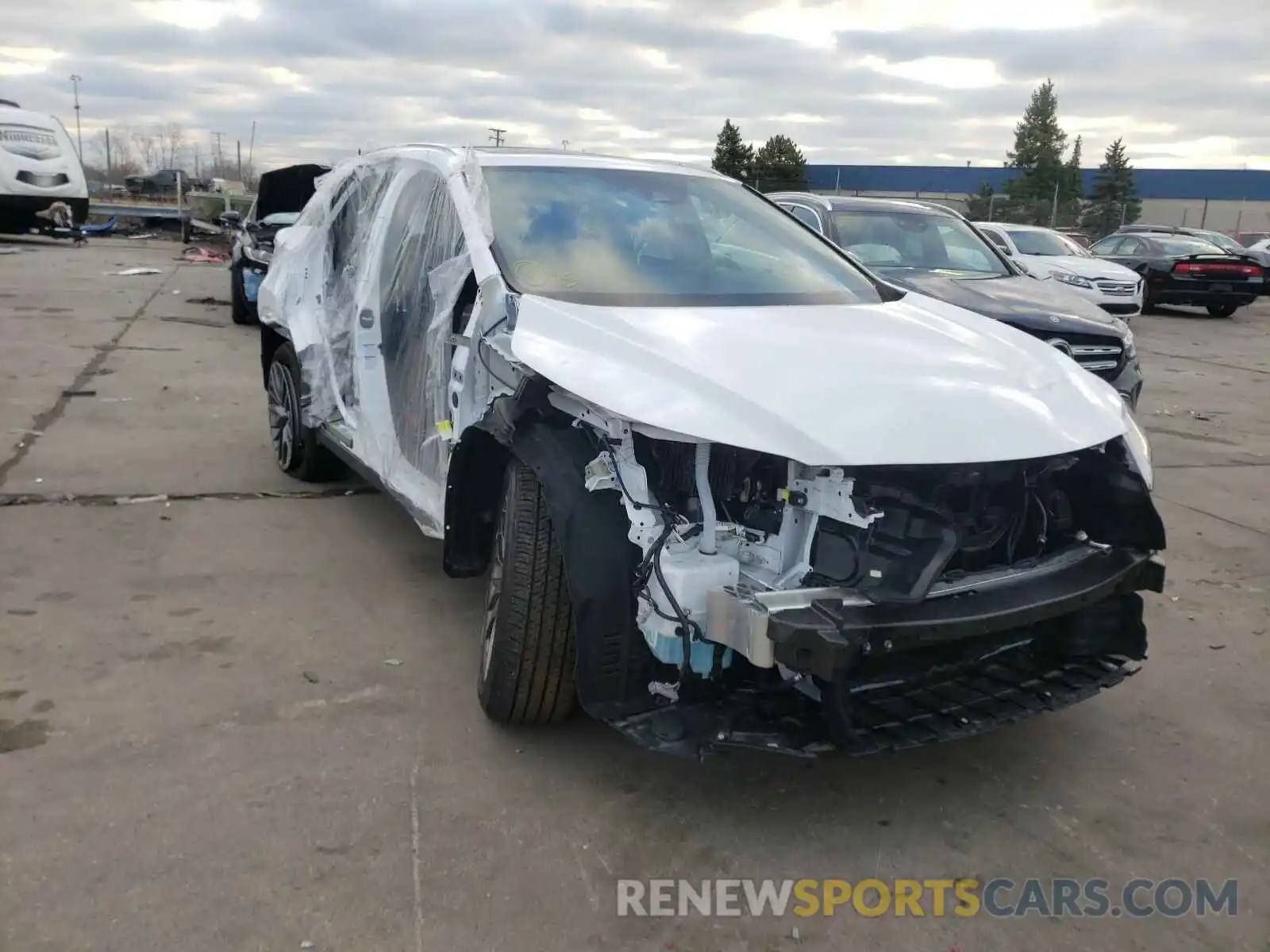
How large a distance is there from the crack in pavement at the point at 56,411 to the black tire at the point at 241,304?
123cm

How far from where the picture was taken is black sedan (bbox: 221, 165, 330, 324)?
11258mm

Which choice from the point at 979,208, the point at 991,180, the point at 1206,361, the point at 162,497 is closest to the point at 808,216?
the point at 162,497

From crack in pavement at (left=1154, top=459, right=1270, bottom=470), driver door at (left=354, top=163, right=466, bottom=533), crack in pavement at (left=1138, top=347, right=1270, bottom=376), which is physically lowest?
crack in pavement at (left=1154, top=459, right=1270, bottom=470)

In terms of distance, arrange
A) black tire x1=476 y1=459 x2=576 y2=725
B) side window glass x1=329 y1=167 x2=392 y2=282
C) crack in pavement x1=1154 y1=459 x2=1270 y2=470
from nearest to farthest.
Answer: black tire x1=476 y1=459 x2=576 y2=725 → side window glass x1=329 y1=167 x2=392 y2=282 → crack in pavement x1=1154 y1=459 x2=1270 y2=470

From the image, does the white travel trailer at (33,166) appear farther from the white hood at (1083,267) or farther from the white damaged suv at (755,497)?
the white damaged suv at (755,497)

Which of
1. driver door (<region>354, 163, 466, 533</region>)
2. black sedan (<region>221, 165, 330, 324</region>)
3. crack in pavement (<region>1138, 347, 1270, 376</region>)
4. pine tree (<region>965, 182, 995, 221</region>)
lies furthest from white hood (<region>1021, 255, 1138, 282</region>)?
pine tree (<region>965, 182, 995, 221</region>)

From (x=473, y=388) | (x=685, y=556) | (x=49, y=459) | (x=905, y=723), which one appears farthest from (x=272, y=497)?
(x=905, y=723)

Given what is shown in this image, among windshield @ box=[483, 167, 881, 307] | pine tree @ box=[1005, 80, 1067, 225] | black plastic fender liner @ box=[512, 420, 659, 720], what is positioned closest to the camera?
black plastic fender liner @ box=[512, 420, 659, 720]

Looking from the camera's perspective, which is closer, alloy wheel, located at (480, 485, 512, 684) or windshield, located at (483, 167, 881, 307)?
alloy wheel, located at (480, 485, 512, 684)

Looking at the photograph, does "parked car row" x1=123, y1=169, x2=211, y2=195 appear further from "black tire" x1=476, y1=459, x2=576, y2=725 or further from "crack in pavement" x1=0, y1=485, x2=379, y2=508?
"black tire" x1=476, y1=459, x2=576, y2=725

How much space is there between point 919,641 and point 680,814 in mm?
871

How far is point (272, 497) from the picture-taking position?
568 cm

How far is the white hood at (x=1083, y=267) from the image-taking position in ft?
45.9

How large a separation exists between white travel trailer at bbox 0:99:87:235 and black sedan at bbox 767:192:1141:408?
58.6 ft
